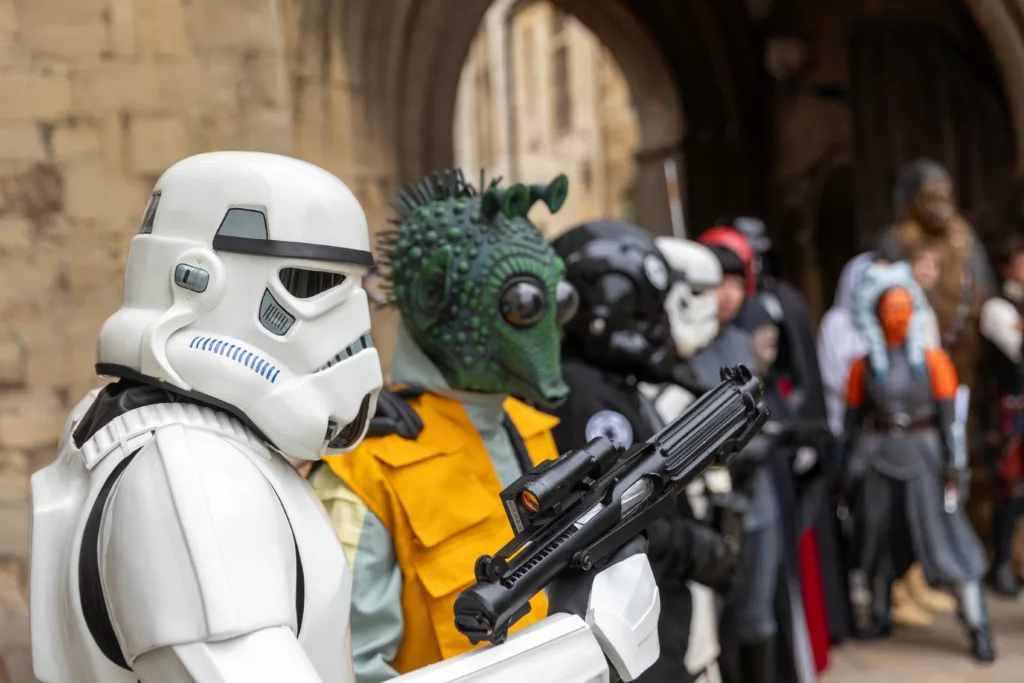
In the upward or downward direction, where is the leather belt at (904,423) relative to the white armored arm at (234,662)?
downward

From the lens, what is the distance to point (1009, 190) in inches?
298

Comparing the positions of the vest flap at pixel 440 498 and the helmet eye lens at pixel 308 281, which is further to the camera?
the vest flap at pixel 440 498

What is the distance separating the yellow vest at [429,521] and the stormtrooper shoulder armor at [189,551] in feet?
1.88

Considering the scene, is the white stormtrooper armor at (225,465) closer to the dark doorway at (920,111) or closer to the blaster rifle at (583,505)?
the blaster rifle at (583,505)

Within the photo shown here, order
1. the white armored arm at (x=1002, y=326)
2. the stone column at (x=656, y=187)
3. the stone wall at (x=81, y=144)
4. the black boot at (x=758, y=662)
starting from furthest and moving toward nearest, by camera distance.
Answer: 1. the stone column at (x=656, y=187)
2. the white armored arm at (x=1002, y=326)
3. the black boot at (x=758, y=662)
4. the stone wall at (x=81, y=144)

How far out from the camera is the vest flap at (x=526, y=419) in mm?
2189

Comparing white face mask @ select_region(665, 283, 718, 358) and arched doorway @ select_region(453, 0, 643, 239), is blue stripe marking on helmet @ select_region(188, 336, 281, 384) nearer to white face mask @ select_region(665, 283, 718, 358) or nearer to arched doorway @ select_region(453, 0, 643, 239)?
white face mask @ select_region(665, 283, 718, 358)

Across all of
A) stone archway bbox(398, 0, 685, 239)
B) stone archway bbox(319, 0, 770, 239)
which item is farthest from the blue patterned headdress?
stone archway bbox(319, 0, 770, 239)

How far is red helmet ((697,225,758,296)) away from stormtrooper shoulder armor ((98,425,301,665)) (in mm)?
3256

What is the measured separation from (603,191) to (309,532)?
1467 centimetres

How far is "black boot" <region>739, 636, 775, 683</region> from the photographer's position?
3.85m

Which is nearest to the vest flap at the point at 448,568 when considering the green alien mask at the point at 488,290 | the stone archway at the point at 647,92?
the green alien mask at the point at 488,290

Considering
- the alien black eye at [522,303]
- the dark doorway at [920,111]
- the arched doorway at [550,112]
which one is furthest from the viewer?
the arched doorway at [550,112]

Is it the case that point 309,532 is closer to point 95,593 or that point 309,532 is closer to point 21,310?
point 95,593
